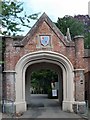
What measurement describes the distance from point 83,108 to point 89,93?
5.07 m

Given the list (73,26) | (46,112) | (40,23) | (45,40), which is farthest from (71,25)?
(46,112)

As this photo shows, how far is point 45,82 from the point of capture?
56.5 metres

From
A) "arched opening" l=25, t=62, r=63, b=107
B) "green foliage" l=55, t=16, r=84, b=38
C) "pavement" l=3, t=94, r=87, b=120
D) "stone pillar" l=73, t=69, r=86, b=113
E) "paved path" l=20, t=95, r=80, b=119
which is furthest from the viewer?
"green foliage" l=55, t=16, r=84, b=38

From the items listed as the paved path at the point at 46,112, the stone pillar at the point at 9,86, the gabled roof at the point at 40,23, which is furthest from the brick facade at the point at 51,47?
the paved path at the point at 46,112

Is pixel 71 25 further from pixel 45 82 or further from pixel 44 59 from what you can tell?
pixel 44 59

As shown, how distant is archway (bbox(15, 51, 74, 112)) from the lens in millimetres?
25531

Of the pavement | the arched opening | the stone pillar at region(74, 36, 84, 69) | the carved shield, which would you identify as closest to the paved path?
the pavement

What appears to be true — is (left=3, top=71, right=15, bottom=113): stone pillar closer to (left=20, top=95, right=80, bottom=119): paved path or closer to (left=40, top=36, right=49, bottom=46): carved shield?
(left=20, top=95, right=80, bottom=119): paved path

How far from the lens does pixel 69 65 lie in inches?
1017

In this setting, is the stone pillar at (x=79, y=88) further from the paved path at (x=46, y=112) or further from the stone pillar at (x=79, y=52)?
the paved path at (x=46, y=112)

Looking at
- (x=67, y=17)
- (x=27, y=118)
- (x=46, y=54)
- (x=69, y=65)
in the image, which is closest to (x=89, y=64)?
(x=69, y=65)

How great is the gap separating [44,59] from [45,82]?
30.4 meters

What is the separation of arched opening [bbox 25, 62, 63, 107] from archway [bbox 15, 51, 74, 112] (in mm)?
3405

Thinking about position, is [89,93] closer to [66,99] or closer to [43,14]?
[66,99]
